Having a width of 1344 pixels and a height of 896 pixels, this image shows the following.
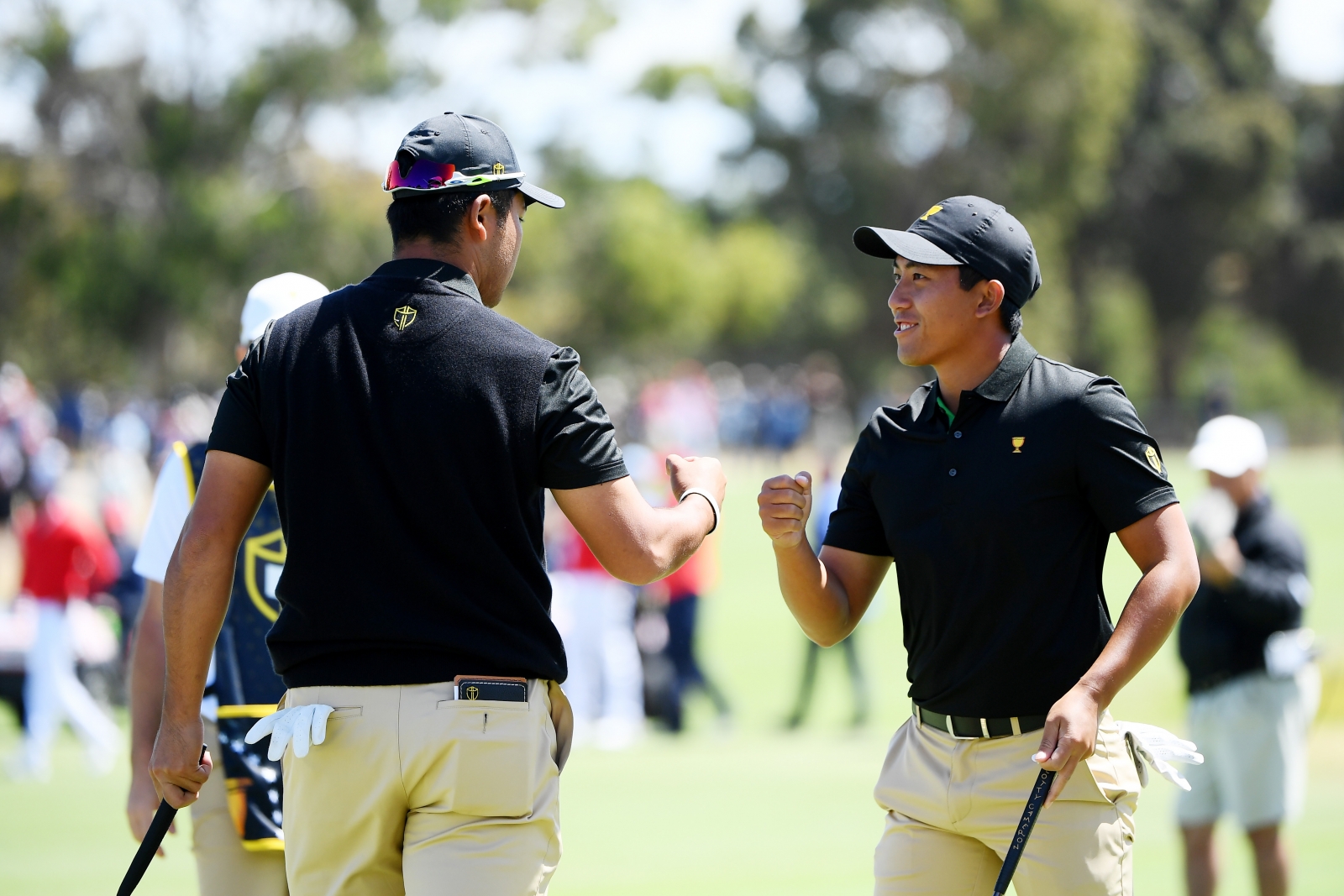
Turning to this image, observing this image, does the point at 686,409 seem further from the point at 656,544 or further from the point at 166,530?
the point at 656,544

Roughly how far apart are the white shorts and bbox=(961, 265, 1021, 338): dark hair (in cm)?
329

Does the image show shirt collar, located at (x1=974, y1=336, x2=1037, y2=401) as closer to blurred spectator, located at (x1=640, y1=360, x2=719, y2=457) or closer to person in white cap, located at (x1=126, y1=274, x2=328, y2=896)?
person in white cap, located at (x1=126, y1=274, x2=328, y2=896)

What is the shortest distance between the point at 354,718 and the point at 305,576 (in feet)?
1.02

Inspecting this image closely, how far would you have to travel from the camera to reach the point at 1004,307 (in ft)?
12.4

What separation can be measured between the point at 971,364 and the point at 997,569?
1.80 ft

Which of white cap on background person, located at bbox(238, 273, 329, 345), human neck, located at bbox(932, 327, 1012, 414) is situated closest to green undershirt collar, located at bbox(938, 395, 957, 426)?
human neck, located at bbox(932, 327, 1012, 414)

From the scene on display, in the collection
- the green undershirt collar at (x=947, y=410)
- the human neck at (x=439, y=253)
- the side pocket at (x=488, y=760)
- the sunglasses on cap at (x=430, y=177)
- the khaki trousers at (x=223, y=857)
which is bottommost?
the khaki trousers at (x=223, y=857)

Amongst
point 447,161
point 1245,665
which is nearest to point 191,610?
point 447,161

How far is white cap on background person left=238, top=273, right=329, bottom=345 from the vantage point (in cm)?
417

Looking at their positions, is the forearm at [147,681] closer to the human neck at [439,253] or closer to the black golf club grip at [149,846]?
the black golf club grip at [149,846]

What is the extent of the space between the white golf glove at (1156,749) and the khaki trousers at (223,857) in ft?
7.14

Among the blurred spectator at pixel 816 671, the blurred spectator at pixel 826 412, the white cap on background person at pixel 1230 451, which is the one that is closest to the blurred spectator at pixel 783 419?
the blurred spectator at pixel 826 412

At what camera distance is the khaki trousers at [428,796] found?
2.97m

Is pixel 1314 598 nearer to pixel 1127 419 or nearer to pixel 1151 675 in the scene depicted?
pixel 1151 675
